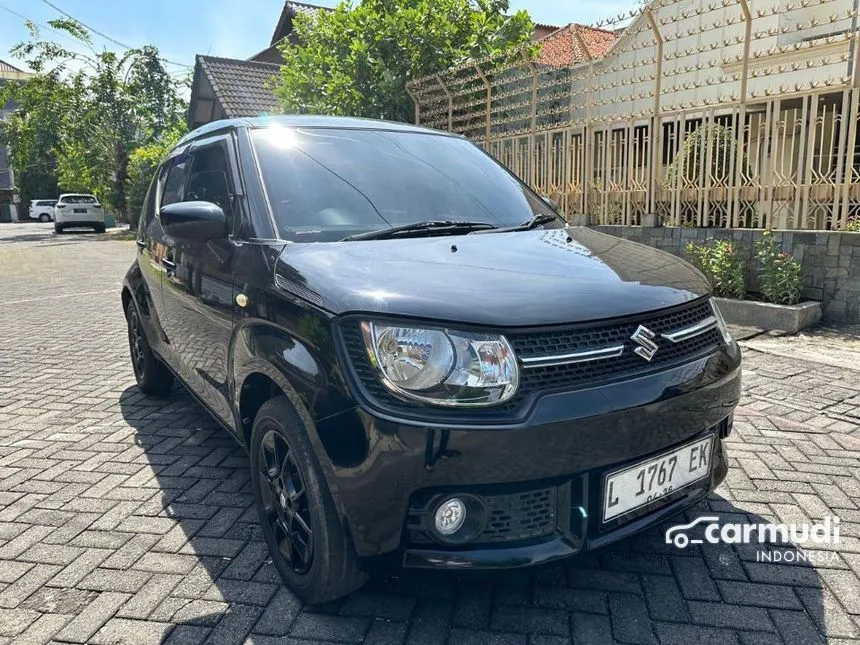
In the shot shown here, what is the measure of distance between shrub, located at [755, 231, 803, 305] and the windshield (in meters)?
3.71

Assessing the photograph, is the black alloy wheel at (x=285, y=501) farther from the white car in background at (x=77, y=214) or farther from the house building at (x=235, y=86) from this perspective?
the white car in background at (x=77, y=214)

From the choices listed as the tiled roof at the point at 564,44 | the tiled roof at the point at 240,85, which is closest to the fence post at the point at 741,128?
the tiled roof at the point at 564,44

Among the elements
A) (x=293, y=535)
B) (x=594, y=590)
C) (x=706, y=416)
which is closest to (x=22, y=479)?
(x=293, y=535)

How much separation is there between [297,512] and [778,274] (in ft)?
18.1

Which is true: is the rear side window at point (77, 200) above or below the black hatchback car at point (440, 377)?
above

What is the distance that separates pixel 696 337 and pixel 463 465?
42.1 inches

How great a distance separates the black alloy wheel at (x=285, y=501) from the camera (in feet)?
7.37

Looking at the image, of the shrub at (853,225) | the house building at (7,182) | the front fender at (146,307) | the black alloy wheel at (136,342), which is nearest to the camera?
the front fender at (146,307)

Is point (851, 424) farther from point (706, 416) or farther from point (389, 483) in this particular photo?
point (389, 483)

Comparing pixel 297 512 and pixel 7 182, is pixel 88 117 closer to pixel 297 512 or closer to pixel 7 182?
pixel 297 512

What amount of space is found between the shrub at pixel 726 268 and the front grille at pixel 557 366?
15.8ft

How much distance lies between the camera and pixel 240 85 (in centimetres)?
2014

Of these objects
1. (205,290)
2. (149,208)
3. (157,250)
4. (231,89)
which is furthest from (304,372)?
(231,89)

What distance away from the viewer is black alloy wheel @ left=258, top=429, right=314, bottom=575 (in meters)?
2.25
